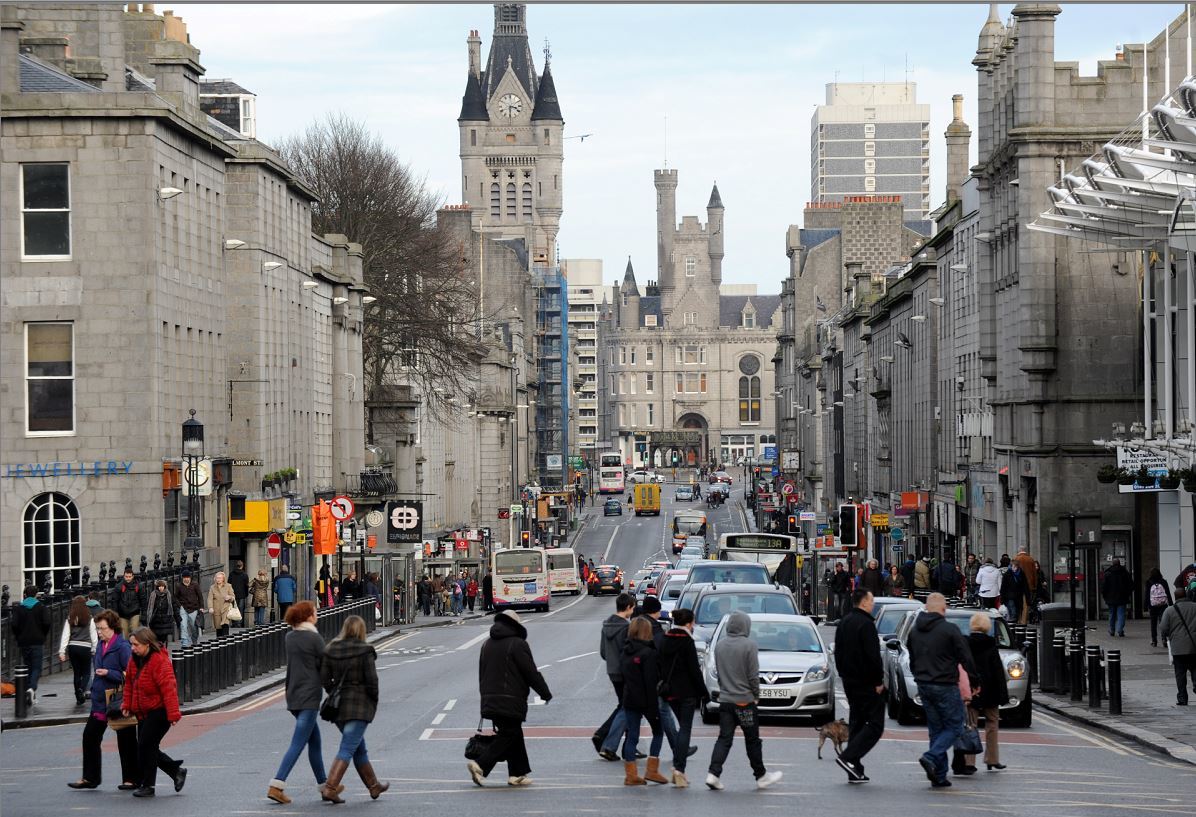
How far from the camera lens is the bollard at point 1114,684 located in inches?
948

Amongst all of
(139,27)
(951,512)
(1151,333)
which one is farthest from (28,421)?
(951,512)

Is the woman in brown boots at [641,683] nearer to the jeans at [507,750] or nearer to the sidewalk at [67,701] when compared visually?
the jeans at [507,750]

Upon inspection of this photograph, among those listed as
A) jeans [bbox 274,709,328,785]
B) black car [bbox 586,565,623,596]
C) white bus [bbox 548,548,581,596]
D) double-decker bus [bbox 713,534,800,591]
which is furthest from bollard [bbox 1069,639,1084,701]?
white bus [bbox 548,548,581,596]

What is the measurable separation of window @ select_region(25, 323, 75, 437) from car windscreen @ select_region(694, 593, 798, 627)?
16.9 m

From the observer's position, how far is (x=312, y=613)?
55.0ft

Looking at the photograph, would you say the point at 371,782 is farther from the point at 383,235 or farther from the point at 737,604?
the point at 383,235

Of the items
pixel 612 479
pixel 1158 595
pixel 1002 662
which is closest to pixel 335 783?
pixel 1002 662

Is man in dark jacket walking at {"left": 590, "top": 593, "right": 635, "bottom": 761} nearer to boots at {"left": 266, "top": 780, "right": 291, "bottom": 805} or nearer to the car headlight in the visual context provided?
the car headlight

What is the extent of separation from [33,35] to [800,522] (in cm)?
4168

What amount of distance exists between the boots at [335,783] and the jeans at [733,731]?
3.23 meters

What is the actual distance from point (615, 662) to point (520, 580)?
47569mm

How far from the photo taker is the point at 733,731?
1712 centimetres

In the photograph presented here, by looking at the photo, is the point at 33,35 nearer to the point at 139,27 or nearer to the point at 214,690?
the point at 139,27

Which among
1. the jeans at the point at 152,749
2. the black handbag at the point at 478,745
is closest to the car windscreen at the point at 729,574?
the black handbag at the point at 478,745
